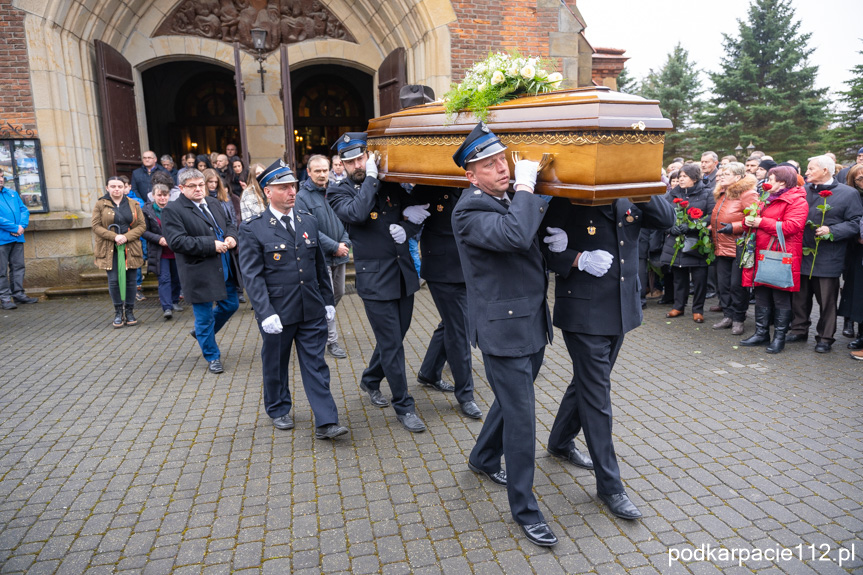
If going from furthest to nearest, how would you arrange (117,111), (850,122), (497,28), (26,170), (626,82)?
(626,82) < (850,122) < (497,28) < (117,111) < (26,170)

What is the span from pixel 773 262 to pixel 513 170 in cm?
421

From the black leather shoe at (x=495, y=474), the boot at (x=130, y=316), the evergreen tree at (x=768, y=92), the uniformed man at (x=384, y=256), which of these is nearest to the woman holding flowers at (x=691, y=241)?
the uniformed man at (x=384, y=256)

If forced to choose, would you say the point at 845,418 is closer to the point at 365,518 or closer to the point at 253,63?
the point at 365,518

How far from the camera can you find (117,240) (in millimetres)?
7562

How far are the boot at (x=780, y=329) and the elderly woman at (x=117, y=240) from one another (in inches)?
297

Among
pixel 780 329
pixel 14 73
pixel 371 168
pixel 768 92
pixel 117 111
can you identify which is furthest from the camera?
pixel 768 92

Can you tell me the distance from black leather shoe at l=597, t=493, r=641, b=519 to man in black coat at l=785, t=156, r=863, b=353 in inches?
157

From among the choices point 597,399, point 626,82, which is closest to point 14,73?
point 597,399

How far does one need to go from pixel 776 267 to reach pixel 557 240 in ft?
13.3

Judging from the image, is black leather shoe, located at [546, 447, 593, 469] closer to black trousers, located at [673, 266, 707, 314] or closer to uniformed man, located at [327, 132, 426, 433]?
uniformed man, located at [327, 132, 426, 433]

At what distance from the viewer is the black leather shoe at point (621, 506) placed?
3152mm

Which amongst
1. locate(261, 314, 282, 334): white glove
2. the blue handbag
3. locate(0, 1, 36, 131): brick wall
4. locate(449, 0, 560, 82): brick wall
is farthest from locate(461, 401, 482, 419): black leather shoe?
locate(0, 1, 36, 131): brick wall

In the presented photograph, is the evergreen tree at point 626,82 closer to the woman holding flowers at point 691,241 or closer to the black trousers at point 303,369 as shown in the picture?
the woman holding flowers at point 691,241

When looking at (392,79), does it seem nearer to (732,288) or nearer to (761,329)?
(732,288)
